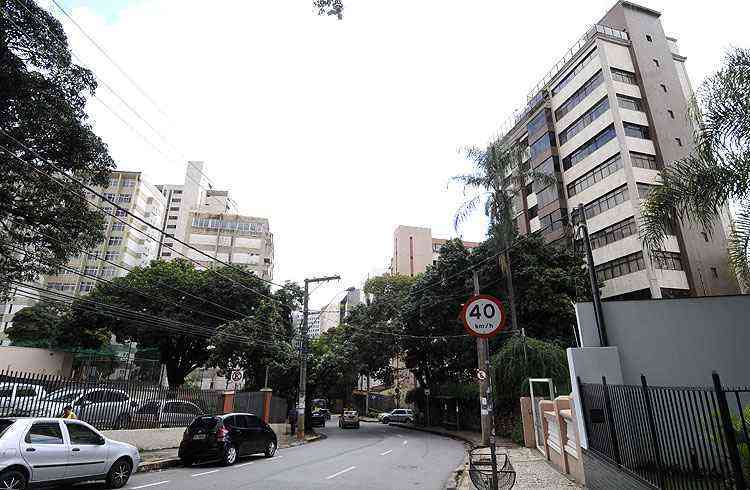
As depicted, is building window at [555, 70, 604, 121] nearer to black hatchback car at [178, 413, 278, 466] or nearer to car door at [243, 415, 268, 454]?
car door at [243, 415, 268, 454]

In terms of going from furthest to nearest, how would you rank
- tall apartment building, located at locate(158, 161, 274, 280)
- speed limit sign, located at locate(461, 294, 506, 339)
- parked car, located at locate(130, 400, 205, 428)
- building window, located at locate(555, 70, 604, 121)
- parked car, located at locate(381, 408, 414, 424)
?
1. tall apartment building, located at locate(158, 161, 274, 280)
2. parked car, located at locate(381, 408, 414, 424)
3. building window, located at locate(555, 70, 604, 121)
4. parked car, located at locate(130, 400, 205, 428)
5. speed limit sign, located at locate(461, 294, 506, 339)

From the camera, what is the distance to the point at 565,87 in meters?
39.7

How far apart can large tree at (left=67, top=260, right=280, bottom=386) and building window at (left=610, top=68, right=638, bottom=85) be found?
109 ft

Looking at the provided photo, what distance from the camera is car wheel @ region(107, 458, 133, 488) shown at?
949cm

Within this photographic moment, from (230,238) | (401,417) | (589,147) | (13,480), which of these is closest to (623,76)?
(589,147)

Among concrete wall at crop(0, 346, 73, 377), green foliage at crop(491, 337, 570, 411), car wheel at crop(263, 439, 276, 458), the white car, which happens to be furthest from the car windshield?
concrete wall at crop(0, 346, 73, 377)

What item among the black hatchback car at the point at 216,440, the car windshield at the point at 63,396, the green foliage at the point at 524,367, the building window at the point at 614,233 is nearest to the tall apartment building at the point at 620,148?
the building window at the point at 614,233

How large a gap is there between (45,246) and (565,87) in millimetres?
39743

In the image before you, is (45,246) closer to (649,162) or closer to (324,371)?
(324,371)

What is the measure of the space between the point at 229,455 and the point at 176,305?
27794 mm

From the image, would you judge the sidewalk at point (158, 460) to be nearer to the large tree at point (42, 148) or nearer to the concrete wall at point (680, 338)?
the large tree at point (42, 148)

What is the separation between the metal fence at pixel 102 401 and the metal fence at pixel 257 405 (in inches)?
105

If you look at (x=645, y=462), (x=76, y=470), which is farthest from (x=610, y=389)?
(x=76, y=470)

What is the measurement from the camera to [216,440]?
43.0 ft
